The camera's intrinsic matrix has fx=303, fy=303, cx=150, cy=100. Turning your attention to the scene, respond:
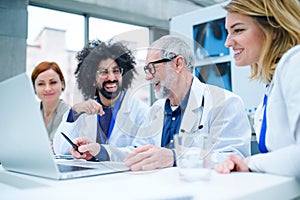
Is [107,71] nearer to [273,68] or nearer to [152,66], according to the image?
[152,66]

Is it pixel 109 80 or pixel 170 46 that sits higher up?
pixel 170 46

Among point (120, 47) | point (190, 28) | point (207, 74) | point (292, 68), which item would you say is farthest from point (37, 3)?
point (292, 68)

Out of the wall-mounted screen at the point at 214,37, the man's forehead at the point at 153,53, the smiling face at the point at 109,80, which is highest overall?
the wall-mounted screen at the point at 214,37

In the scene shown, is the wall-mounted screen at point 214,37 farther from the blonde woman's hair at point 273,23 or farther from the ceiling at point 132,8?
the blonde woman's hair at point 273,23

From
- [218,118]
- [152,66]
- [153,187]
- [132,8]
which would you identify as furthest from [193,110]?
[132,8]

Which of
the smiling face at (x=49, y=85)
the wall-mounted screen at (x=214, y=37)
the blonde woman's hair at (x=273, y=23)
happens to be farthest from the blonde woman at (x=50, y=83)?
the blonde woman's hair at (x=273, y=23)

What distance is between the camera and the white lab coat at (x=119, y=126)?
4.26ft

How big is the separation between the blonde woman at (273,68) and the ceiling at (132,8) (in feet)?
7.36

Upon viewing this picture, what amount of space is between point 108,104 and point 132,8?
8.84 ft

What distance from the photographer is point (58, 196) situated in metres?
0.53

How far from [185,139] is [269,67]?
0.38 m

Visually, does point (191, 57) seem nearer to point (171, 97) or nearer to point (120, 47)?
point (171, 97)

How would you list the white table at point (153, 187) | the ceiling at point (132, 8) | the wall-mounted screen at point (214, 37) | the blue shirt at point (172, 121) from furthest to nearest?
the ceiling at point (132, 8) < the wall-mounted screen at point (214, 37) < the blue shirt at point (172, 121) < the white table at point (153, 187)

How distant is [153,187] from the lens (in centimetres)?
57
